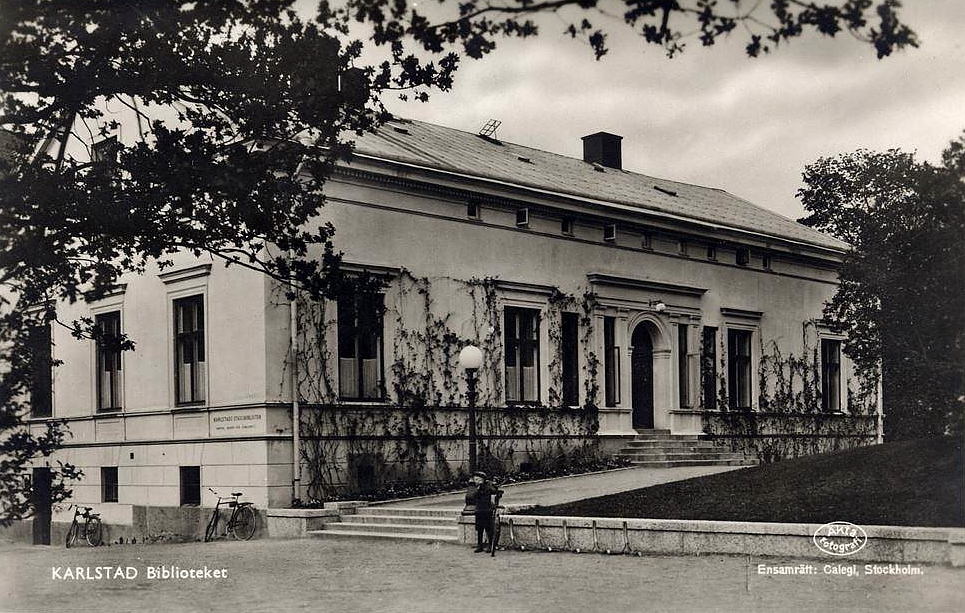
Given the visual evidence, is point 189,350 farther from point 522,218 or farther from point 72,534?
point 522,218

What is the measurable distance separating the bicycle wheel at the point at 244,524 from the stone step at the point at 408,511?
1.96 meters

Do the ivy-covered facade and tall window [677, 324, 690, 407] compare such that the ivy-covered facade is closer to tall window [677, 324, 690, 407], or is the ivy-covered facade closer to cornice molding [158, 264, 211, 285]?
tall window [677, 324, 690, 407]

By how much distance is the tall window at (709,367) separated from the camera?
30172 millimetres

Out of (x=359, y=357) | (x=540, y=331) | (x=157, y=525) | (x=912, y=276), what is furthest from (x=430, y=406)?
(x=912, y=276)

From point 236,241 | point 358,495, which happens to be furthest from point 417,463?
point 236,241

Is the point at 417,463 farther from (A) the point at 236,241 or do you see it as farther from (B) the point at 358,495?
(A) the point at 236,241

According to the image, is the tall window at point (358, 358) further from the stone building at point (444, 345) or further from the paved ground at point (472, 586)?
the paved ground at point (472, 586)

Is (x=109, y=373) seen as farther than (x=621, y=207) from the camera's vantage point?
No

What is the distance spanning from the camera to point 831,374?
3444 centimetres

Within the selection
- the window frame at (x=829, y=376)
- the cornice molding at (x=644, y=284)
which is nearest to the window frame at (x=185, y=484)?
the cornice molding at (x=644, y=284)

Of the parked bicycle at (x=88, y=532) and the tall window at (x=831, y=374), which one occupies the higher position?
the tall window at (x=831, y=374)

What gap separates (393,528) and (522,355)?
307 inches

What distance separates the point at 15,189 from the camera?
12984 millimetres

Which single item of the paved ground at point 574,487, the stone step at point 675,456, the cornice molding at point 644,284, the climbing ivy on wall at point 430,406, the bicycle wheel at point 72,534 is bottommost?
the bicycle wheel at point 72,534
